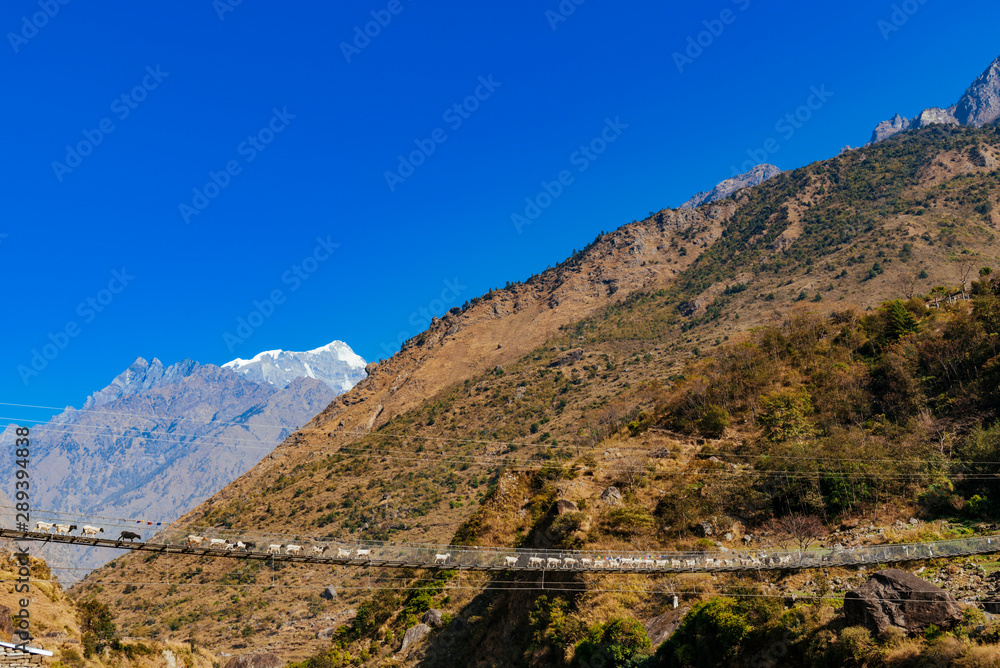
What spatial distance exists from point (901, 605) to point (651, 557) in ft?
34.9

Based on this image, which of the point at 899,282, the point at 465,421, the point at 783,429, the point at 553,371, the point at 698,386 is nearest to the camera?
the point at 783,429

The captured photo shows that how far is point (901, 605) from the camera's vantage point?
2019 centimetres

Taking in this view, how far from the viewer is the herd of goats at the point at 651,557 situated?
2289cm

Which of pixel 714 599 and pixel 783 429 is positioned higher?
pixel 783 429

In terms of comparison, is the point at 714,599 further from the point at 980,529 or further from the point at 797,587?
the point at 980,529

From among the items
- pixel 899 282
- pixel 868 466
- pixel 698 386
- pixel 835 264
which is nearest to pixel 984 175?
pixel 835 264

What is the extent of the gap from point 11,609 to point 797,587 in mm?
40018

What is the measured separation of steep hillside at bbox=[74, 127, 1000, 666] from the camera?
124 feet

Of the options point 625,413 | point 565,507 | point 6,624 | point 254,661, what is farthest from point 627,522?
point 625,413

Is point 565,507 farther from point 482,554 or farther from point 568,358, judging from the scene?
point 568,358

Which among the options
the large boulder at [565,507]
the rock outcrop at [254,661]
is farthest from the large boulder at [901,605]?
the rock outcrop at [254,661]

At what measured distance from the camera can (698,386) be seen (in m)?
55.0

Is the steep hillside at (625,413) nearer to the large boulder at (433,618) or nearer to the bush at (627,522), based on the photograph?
the bush at (627,522)

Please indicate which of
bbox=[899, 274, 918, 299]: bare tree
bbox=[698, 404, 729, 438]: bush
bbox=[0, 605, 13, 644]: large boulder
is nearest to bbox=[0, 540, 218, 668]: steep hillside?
bbox=[0, 605, 13, 644]: large boulder
